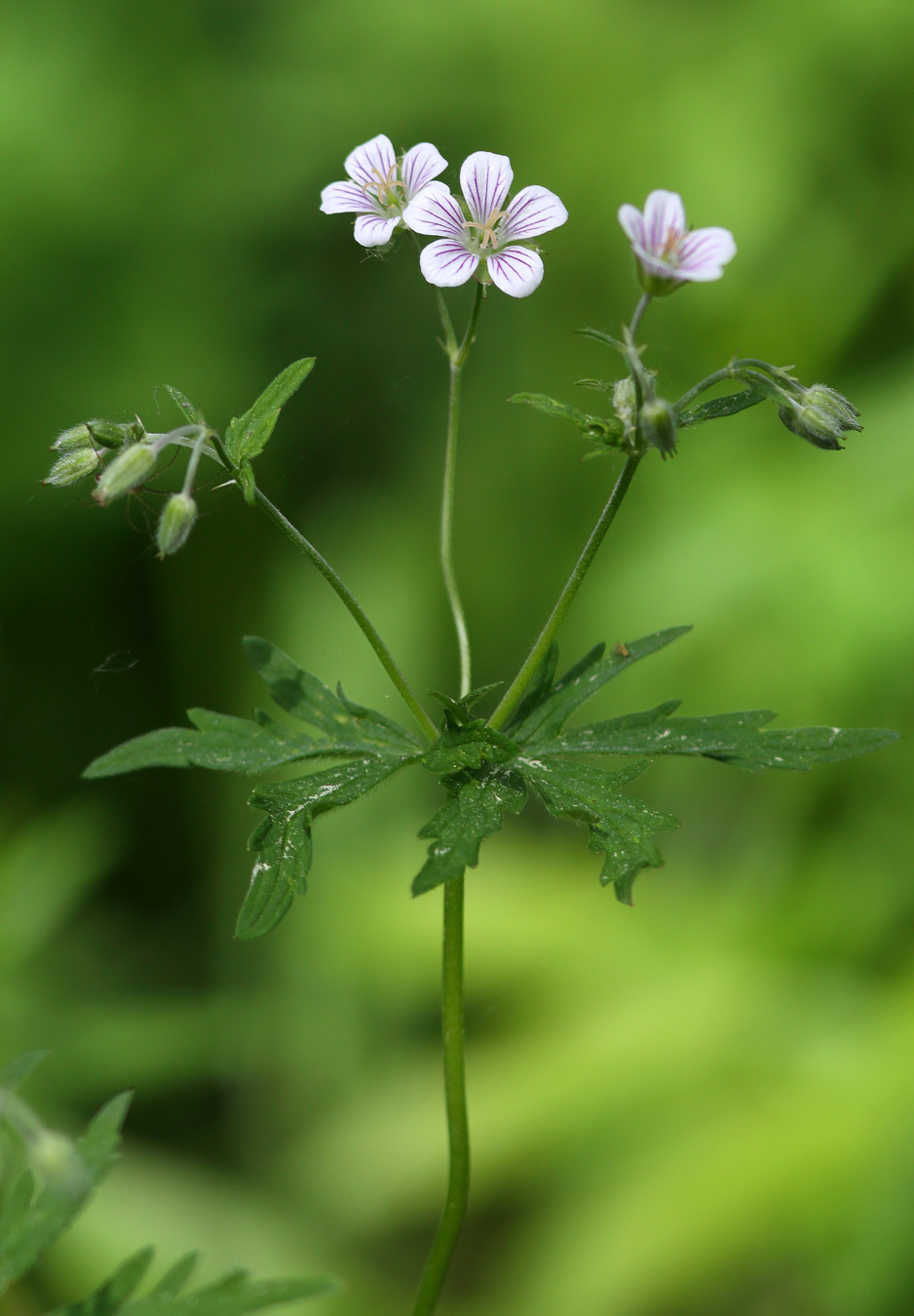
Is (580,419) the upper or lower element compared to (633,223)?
lower

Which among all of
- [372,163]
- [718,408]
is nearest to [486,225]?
[372,163]

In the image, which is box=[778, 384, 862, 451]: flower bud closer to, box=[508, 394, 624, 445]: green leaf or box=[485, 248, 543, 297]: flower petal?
box=[508, 394, 624, 445]: green leaf

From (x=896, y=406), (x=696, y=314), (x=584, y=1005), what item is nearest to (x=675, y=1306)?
(x=584, y=1005)

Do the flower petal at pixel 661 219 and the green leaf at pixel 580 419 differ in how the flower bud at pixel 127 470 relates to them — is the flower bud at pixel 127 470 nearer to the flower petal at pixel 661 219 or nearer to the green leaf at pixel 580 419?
the green leaf at pixel 580 419

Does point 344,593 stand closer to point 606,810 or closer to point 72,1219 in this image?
point 606,810

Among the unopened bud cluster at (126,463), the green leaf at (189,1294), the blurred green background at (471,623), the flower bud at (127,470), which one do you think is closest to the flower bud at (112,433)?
the unopened bud cluster at (126,463)

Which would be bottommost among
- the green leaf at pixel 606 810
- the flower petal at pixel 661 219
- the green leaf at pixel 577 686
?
the green leaf at pixel 606 810
